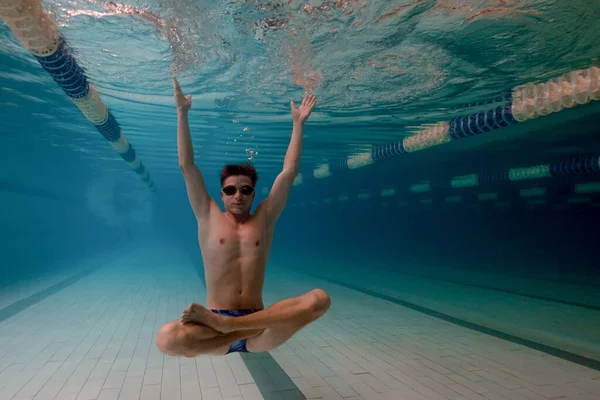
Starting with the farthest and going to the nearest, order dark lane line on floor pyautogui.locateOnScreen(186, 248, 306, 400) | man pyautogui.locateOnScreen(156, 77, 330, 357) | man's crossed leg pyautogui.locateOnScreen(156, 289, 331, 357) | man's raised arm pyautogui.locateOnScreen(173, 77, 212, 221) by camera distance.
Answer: dark lane line on floor pyautogui.locateOnScreen(186, 248, 306, 400) < man's raised arm pyautogui.locateOnScreen(173, 77, 212, 221) < man pyautogui.locateOnScreen(156, 77, 330, 357) < man's crossed leg pyautogui.locateOnScreen(156, 289, 331, 357)

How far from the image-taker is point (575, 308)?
31.9 ft

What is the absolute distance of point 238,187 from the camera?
3.19 metres

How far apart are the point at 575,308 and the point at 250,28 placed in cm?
1038

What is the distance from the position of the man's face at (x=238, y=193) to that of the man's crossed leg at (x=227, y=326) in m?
0.89

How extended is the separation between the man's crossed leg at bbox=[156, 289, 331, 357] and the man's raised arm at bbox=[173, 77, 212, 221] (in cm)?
92

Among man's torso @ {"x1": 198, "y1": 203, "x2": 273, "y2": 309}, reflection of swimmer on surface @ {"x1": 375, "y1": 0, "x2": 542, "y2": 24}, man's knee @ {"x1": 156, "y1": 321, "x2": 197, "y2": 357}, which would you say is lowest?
man's knee @ {"x1": 156, "y1": 321, "x2": 197, "y2": 357}

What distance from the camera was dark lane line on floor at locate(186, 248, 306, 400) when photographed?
4.69 metres

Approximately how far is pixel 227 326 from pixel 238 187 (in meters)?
1.13

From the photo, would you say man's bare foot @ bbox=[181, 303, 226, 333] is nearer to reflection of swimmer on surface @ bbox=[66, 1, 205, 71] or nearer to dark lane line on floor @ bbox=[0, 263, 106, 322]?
reflection of swimmer on surface @ bbox=[66, 1, 205, 71]

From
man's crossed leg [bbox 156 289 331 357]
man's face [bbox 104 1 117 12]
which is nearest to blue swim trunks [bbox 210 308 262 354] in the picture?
man's crossed leg [bbox 156 289 331 357]

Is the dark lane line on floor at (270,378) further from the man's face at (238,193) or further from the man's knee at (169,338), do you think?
the man's face at (238,193)

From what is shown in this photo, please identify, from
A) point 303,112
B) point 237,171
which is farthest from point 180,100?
point 303,112

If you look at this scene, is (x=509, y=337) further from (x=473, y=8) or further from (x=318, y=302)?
(x=318, y=302)

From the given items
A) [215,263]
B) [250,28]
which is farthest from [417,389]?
[250,28]
